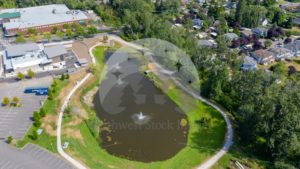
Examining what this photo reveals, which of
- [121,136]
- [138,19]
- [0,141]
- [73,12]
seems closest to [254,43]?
[138,19]

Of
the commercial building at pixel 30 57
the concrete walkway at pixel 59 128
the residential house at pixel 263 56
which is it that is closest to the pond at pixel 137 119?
the concrete walkway at pixel 59 128

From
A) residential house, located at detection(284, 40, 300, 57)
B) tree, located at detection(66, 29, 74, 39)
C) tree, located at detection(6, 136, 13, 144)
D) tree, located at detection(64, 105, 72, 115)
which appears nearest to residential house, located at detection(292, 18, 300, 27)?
Answer: residential house, located at detection(284, 40, 300, 57)

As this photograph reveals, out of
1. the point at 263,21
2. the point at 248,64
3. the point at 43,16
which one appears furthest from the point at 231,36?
the point at 43,16

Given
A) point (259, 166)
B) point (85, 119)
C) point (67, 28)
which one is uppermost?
point (67, 28)

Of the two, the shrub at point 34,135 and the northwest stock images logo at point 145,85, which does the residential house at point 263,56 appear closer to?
the northwest stock images logo at point 145,85

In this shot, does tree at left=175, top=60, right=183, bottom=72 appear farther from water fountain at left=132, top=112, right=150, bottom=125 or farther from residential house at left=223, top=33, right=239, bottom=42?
residential house at left=223, top=33, right=239, bottom=42

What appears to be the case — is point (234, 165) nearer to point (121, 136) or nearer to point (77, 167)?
point (121, 136)
